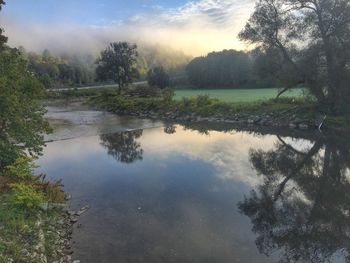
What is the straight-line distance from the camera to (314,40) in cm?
3712

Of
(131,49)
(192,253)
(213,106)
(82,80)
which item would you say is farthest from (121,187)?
(82,80)

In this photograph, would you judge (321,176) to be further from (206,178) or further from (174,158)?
(174,158)

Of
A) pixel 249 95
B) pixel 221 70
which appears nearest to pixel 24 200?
pixel 249 95

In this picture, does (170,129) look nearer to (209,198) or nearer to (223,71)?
(209,198)

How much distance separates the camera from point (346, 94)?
35.7 m

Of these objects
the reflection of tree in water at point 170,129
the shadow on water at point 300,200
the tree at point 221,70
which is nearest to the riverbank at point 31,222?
the shadow on water at point 300,200

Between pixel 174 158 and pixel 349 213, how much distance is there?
12.3 m

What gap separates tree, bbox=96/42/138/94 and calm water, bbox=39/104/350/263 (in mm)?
51692

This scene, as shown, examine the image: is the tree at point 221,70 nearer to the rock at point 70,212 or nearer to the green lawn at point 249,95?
the green lawn at point 249,95

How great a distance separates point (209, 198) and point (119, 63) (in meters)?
67.5

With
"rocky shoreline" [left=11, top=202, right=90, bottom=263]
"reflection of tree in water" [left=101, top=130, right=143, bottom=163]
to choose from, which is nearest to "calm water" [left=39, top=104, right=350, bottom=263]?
"reflection of tree in water" [left=101, top=130, right=143, bottom=163]

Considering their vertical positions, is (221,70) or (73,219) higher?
(221,70)

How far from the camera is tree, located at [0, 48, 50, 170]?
16.3 metres

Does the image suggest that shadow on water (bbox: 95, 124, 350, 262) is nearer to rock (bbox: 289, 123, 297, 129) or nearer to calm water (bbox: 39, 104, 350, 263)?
calm water (bbox: 39, 104, 350, 263)
